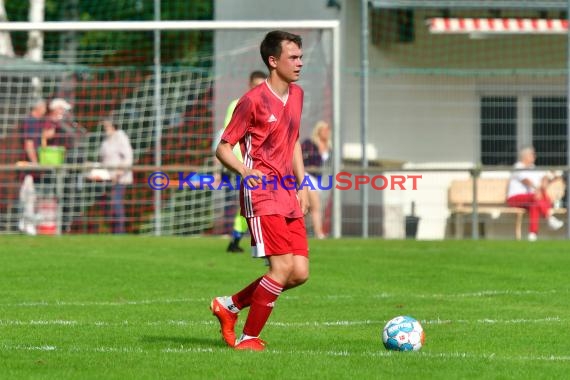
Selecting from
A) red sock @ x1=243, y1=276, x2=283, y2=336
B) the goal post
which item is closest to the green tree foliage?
the goal post

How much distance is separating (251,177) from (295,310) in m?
3.24

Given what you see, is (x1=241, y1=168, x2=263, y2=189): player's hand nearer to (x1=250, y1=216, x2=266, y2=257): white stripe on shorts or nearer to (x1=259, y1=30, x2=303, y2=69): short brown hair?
(x1=250, y1=216, x2=266, y2=257): white stripe on shorts

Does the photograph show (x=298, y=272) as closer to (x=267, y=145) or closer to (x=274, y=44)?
(x=267, y=145)

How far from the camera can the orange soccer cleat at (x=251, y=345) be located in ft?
29.0

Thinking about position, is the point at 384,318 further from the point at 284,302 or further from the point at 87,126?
the point at 87,126

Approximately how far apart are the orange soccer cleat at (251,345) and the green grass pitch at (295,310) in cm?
14

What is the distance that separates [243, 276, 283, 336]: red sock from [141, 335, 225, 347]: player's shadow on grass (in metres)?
0.46

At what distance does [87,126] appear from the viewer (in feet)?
74.2

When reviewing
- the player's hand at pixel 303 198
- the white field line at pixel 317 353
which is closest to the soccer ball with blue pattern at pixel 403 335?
the white field line at pixel 317 353

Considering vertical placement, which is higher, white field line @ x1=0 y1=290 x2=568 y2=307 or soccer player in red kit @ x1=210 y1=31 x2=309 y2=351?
soccer player in red kit @ x1=210 y1=31 x2=309 y2=351

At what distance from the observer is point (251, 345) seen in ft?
29.1

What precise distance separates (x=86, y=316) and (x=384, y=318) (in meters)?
2.35

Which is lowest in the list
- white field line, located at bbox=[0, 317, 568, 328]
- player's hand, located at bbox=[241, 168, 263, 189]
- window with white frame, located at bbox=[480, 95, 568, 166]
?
white field line, located at bbox=[0, 317, 568, 328]

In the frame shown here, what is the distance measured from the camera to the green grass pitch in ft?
26.8
